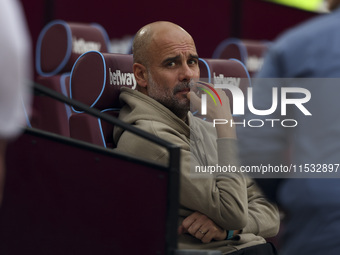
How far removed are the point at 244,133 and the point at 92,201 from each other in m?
0.63

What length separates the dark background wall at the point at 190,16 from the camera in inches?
238

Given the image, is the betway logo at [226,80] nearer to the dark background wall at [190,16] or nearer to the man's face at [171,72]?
the man's face at [171,72]

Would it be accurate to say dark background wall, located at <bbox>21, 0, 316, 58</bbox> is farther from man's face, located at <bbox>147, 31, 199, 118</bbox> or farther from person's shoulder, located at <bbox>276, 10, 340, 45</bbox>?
person's shoulder, located at <bbox>276, 10, 340, 45</bbox>

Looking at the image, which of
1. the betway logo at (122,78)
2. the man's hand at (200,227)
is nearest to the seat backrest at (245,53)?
the betway logo at (122,78)

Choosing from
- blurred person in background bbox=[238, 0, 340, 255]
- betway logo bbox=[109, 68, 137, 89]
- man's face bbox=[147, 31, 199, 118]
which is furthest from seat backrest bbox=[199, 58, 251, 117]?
blurred person in background bbox=[238, 0, 340, 255]

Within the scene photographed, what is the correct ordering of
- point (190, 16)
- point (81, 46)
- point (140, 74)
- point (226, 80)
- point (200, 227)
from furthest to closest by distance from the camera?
1. point (190, 16)
2. point (81, 46)
3. point (226, 80)
4. point (140, 74)
5. point (200, 227)

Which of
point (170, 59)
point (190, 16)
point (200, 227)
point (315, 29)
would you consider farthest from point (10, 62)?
point (190, 16)

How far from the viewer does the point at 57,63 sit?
371 cm

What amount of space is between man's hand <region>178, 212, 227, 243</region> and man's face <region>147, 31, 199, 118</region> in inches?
14.7

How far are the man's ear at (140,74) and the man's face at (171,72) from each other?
21 mm

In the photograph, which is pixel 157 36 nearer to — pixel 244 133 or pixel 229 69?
pixel 229 69

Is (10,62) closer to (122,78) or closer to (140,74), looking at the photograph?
(140,74)

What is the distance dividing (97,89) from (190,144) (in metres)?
0.40

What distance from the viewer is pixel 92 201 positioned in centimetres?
181
